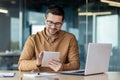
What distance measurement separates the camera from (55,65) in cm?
263

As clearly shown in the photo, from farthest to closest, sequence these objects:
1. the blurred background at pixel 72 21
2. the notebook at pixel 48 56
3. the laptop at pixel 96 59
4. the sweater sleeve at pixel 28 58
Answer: the blurred background at pixel 72 21 < the sweater sleeve at pixel 28 58 < the notebook at pixel 48 56 < the laptop at pixel 96 59

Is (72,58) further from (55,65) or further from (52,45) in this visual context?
(55,65)

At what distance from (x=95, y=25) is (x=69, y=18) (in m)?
0.53

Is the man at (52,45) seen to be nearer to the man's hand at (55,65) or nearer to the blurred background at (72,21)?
the man's hand at (55,65)

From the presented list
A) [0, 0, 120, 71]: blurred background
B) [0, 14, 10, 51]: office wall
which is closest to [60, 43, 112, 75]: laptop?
[0, 0, 120, 71]: blurred background

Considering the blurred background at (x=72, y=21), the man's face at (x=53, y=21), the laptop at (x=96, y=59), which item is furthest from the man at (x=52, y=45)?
the blurred background at (x=72, y=21)

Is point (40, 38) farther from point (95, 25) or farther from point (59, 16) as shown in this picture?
point (95, 25)

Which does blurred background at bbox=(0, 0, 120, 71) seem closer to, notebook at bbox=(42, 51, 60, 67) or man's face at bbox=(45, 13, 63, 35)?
man's face at bbox=(45, 13, 63, 35)

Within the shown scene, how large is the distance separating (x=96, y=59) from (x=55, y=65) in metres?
0.35

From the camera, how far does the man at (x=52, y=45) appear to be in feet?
9.22

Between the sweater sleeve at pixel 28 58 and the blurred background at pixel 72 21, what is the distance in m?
3.42

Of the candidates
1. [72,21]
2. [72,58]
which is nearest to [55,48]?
[72,58]

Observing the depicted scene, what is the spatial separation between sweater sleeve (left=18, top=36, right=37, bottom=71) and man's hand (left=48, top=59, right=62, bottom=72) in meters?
0.16

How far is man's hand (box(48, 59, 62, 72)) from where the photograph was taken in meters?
2.60
